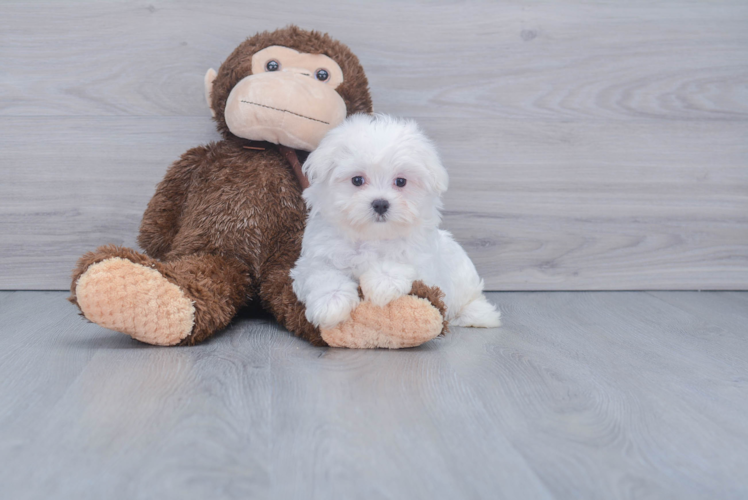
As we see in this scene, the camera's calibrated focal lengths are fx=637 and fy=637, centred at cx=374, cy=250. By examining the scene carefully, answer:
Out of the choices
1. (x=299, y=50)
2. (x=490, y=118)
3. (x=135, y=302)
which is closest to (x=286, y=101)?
(x=299, y=50)

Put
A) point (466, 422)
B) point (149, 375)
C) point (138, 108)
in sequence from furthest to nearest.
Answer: point (138, 108)
point (149, 375)
point (466, 422)

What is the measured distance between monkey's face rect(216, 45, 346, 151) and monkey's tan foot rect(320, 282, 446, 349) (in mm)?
392

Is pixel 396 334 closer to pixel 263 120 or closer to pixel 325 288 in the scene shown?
pixel 325 288

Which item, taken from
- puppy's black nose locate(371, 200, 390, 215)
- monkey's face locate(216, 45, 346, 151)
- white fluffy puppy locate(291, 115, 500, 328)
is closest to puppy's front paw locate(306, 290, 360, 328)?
white fluffy puppy locate(291, 115, 500, 328)

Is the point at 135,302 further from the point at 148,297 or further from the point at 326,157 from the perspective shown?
the point at 326,157

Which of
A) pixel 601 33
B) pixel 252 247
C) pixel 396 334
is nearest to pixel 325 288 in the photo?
pixel 396 334

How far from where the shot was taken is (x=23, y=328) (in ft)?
3.87

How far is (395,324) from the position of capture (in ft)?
3.36

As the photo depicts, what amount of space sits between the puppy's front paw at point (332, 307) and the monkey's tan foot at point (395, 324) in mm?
20

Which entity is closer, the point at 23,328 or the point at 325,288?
the point at 325,288

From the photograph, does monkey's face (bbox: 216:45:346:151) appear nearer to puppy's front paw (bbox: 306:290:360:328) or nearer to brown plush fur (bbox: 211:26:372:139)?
brown plush fur (bbox: 211:26:372:139)

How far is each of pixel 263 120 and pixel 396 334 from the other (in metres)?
0.49

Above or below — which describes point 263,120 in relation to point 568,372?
above

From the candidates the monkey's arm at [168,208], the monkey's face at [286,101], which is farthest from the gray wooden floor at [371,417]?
the monkey's face at [286,101]
